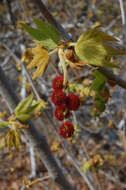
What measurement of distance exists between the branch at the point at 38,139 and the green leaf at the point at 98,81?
0.60 metres

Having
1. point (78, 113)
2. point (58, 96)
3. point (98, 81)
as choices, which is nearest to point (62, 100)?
point (58, 96)

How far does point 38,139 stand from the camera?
1692 millimetres

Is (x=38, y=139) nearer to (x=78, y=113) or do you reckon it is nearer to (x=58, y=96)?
(x=58, y=96)

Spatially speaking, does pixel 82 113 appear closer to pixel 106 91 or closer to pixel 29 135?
pixel 29 135

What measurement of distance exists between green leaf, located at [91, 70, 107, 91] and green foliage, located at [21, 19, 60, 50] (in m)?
0.21

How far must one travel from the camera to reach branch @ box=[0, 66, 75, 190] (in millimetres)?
1583

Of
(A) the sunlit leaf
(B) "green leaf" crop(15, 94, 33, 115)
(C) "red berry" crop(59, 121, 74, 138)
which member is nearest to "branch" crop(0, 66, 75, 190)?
(B) "green leaf" crop(15, 94, 33, 115)

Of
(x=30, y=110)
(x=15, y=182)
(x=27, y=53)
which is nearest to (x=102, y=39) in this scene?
(x=30, y=110)

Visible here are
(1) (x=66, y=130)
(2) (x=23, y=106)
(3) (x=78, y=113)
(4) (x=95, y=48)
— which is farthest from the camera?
(3) (x=78, y=113)

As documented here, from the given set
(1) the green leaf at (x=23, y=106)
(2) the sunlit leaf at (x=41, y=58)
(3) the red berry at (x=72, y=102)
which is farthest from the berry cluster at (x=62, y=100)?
(1) the green leaf at (x=23, y=106)

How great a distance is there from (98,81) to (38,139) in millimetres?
710

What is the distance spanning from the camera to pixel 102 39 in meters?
0.92

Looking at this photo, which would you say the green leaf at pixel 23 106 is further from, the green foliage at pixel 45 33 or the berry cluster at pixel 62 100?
the green foliage at pixel 45 33

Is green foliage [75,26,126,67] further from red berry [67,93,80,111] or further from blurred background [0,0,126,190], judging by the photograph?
blurred background [0,0,126,190]
